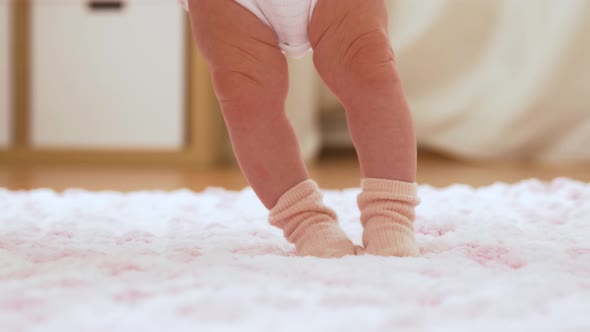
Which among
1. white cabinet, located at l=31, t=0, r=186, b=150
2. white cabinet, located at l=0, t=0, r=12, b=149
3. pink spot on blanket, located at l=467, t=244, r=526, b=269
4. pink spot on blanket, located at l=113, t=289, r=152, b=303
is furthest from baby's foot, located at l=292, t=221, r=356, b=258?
white cabinet, located at l=0, t=0, r=12, b=149

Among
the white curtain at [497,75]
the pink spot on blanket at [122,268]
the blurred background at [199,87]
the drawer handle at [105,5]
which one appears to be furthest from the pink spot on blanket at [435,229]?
the drawer handle at [105,5]

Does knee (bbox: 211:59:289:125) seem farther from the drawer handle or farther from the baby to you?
the drawer handle

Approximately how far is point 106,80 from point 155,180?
0.58 m

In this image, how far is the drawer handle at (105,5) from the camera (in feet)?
7.14

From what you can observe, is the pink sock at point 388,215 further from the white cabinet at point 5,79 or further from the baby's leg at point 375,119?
the white cabinet at point 5,79

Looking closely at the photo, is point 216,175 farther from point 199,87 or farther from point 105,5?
point 105,5

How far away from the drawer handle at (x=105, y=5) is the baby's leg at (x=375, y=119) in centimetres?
153

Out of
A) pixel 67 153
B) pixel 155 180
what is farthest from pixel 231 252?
pixel 67 153

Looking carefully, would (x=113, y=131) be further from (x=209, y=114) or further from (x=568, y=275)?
(x=568, y=275)

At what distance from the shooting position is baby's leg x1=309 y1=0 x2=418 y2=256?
0.72 meters

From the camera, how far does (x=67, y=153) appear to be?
225cm

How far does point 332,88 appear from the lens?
77cm

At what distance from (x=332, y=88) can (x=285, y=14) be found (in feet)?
0.28

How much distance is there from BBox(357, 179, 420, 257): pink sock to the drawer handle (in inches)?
63.2
